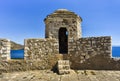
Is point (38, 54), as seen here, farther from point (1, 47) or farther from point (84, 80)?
point (84, 80)

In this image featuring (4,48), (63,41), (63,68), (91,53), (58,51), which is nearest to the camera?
(63,68)

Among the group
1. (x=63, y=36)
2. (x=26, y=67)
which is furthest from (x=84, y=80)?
(x=63, y=36)

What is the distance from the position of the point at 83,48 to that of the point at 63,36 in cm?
233

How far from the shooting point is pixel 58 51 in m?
10.6

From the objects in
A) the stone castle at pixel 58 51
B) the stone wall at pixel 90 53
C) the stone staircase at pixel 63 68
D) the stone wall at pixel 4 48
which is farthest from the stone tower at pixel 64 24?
the stone wall at pixel 4 48

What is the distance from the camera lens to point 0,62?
9.99m

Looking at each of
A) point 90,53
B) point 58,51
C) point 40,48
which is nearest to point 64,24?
point 58,51

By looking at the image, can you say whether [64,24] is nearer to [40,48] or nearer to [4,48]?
[40,48]

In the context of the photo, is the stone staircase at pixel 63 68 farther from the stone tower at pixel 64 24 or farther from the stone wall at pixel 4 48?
the stone wall at pixel 4 48

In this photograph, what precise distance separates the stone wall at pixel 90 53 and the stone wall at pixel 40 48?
2.87ft

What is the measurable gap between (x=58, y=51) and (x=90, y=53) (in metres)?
1.60

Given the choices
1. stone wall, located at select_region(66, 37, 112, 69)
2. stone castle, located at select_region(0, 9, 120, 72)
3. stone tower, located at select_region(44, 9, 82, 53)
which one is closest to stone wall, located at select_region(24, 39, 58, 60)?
stone castle, located at select_region(0, 9, 120, 72)

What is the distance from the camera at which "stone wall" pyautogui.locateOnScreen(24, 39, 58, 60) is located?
10.4 m

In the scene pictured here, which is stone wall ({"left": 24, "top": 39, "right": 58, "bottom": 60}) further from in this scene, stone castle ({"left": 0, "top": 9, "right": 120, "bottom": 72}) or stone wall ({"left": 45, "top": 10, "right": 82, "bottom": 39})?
stone wall ({"left": 45, "top": 10, "right": 82, "bottom": 39})
